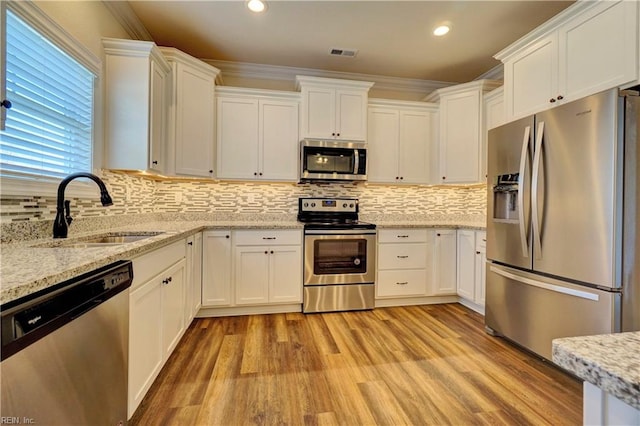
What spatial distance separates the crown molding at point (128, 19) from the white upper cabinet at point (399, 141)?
7.78ft

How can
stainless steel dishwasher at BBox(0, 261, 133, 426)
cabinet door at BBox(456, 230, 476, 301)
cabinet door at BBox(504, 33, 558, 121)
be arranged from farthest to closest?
1. cabinet door at BBox(456, 230, 476, 301)
2. cabinet door at BBox(504, 33, 558, 121)
3. stainless steel dishwasher at BBox(0, 261, 133, 426)

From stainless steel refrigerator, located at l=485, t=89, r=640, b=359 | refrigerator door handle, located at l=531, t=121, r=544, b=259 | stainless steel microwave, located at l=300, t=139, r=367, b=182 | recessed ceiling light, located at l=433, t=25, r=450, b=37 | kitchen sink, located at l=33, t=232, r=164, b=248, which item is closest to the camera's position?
kitchen sink, located at l=33, t=232, r=164, b=248

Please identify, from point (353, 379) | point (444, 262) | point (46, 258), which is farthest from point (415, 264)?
point (46, 258)

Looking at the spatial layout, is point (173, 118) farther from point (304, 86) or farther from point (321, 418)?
point (321, 418)

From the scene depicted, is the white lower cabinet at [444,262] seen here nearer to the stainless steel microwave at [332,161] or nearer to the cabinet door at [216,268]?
the stainless steel microwave at [332,161]

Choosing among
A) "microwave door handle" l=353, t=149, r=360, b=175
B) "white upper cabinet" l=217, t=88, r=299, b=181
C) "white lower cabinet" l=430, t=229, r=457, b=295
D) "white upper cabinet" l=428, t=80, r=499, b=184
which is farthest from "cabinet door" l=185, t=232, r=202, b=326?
"white upper cabinet" l=428, t=80, r=499, b=184

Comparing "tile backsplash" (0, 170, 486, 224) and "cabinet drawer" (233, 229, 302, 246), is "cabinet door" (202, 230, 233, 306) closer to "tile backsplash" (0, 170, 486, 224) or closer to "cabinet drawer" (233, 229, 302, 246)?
"cabinet drawer" (233, 229, 302, 246)

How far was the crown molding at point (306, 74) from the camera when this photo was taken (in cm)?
332

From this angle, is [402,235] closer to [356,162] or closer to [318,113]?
[356,162]

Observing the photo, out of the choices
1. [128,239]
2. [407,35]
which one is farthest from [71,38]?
[407,35]

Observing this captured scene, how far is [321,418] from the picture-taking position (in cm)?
147

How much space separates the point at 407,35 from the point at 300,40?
1.02 m

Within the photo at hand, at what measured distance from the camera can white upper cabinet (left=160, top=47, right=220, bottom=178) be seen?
265cm

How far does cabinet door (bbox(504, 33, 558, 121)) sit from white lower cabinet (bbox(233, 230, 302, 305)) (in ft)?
7.30
